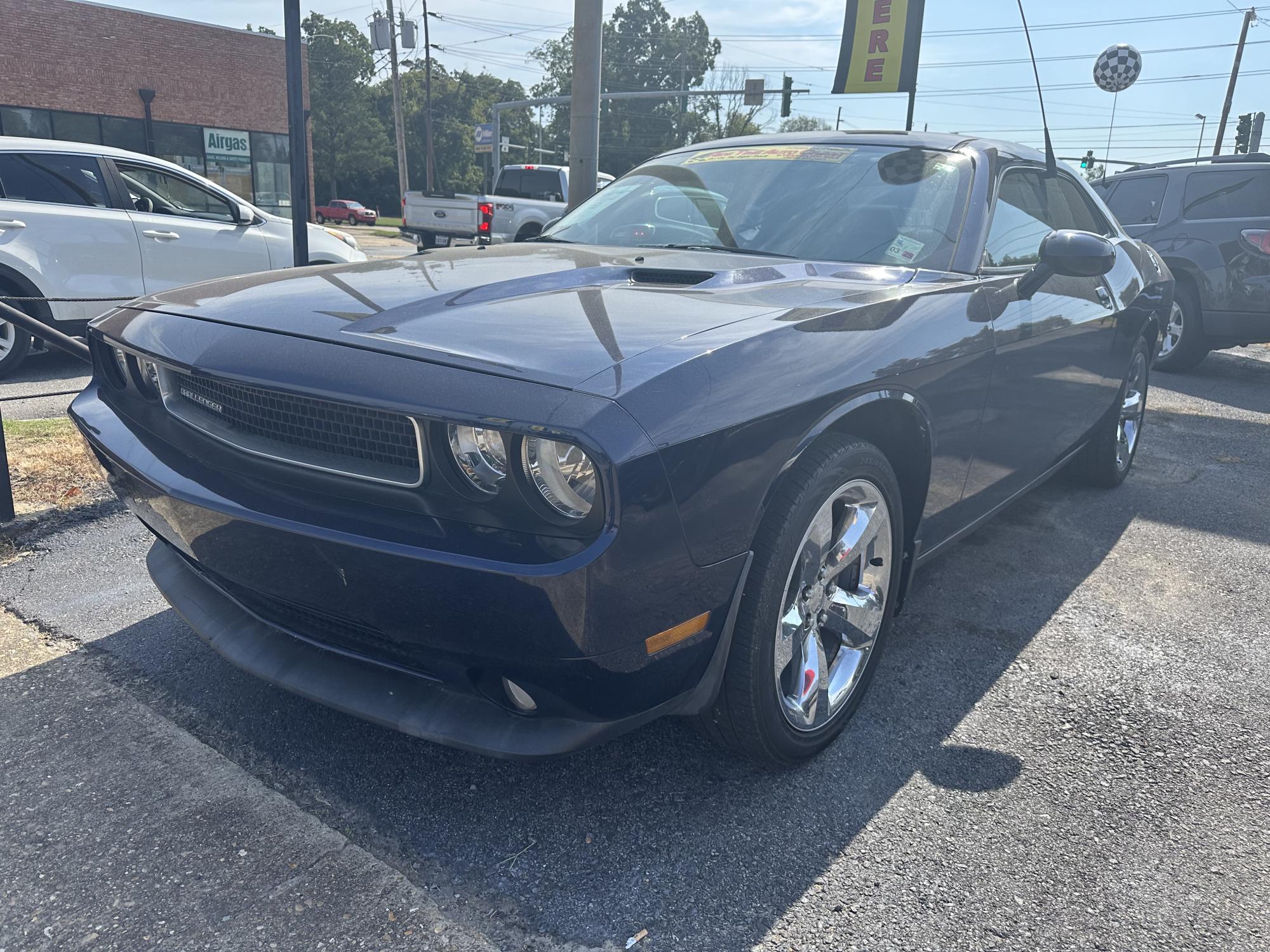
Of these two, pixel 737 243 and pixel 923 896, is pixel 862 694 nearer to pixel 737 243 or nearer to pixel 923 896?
pixel 923 896

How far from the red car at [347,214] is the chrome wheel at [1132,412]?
166ft

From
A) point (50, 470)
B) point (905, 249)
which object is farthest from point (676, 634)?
point (50, 470)

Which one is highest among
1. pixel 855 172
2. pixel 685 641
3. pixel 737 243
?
pixel 855 172

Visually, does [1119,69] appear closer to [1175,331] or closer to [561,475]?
[1175,331]

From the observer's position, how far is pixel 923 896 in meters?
1.90

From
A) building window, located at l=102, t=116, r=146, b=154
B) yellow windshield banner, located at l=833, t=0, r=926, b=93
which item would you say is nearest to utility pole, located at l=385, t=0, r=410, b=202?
building window, located at l=102, t=116, r=146, b=154

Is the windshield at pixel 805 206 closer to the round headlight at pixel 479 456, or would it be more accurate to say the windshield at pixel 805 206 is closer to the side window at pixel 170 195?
the round headlight at pixel 479 456

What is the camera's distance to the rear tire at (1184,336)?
333 inches

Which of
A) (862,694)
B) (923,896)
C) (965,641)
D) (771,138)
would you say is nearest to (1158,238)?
(771,138)

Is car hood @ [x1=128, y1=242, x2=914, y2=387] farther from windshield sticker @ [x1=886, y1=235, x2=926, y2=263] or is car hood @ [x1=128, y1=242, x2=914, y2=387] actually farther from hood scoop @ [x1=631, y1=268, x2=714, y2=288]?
windshield sticker @ [x1=886, y1=235, x2=926, y2=263]

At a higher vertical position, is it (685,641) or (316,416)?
(316,416)

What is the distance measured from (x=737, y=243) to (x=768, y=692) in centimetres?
164

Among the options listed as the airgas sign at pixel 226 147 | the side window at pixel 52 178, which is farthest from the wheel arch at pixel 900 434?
the airgas sign at pixel 226 147

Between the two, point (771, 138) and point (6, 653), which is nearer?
point (6, 653)
